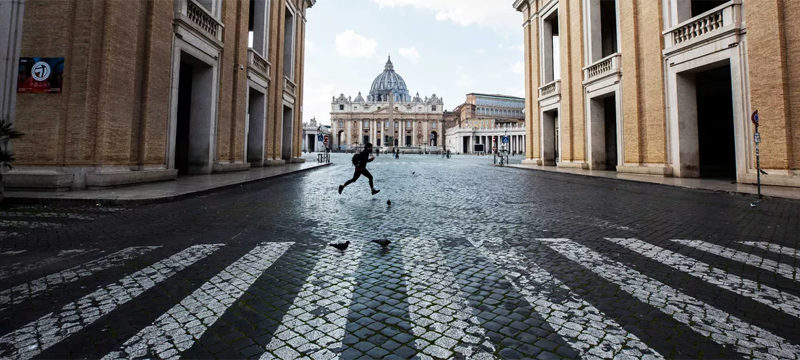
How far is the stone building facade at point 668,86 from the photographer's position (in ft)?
37.1

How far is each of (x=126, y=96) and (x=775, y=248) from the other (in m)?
14.4

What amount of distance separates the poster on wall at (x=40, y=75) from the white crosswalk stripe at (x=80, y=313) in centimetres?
913

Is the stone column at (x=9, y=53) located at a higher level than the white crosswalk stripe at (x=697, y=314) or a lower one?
higher

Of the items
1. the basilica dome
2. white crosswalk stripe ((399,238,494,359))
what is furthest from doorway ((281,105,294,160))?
the basilica dome

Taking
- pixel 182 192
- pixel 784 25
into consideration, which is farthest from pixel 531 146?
pixel 182 192

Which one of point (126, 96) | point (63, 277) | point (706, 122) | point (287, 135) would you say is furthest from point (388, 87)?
point (63, 277)

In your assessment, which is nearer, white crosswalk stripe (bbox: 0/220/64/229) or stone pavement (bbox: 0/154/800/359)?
stone pavement (bbox: 0/154/800/359)

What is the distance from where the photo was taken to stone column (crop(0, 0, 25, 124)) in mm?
9531

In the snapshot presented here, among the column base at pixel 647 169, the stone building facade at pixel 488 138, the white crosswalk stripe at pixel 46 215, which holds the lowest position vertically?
the white crosswalk stripe at pixel 46 215

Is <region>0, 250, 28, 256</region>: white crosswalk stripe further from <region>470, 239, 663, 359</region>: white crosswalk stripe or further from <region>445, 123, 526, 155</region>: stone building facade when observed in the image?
<region>445, 123, 526, 155</region>: stone building facade

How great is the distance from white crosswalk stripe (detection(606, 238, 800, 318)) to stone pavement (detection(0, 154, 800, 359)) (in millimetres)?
25

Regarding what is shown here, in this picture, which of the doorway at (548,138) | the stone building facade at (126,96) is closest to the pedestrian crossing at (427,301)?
the stone building facade at (126,96)

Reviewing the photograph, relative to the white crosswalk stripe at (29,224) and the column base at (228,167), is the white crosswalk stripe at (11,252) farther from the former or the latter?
the column base at (228,167)

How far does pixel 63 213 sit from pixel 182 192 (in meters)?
2.49
